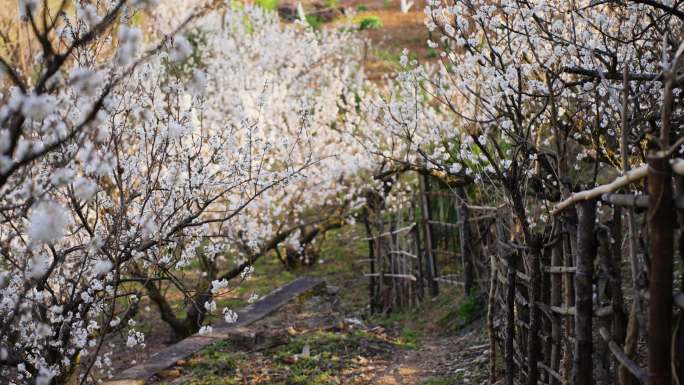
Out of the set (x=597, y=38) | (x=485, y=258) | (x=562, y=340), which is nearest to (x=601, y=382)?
(x=562, y=340)

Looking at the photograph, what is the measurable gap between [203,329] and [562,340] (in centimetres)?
232

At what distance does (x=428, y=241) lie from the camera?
8.85 meters

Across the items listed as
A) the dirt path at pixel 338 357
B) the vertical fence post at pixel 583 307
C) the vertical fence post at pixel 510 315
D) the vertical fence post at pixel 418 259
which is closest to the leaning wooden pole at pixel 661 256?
the vertical fence post at pixel 583 307

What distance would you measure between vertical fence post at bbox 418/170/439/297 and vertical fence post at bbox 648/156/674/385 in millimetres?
6549

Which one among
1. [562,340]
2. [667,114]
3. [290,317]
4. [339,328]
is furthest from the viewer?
[290,317]

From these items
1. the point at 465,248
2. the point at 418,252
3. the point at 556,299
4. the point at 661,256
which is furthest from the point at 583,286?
the point at 418,252

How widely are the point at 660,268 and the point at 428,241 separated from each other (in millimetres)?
6635

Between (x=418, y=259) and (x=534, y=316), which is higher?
(x=418, y=259)

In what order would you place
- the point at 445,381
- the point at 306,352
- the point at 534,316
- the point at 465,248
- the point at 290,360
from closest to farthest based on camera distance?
the point at 534,316 < the point at 445,381 < the point at 290,360 < the point at 306,352 < the point at 465,248

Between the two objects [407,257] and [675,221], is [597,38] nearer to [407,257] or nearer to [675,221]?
[675,221]

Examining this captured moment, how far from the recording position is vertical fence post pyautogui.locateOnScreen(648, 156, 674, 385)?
220 centimetres

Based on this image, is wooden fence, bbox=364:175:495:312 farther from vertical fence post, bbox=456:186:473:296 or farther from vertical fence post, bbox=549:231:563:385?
vertical fence post, bbox=549:231:563:385

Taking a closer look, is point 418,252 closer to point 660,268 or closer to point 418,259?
point 418,259

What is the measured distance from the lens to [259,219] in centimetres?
1093
